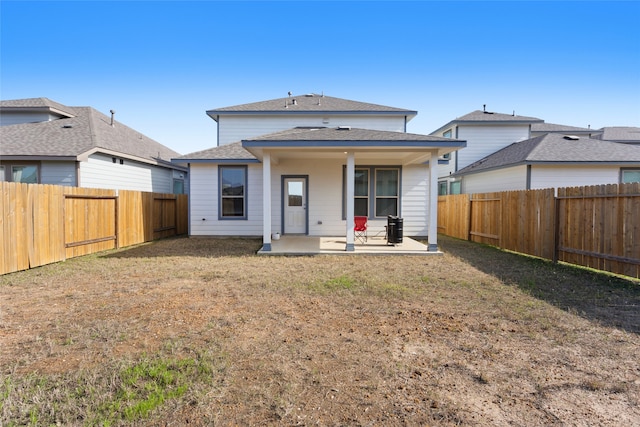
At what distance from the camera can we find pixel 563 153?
48.4 ft

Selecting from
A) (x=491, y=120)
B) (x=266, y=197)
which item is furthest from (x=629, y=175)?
(x=266, y=197)

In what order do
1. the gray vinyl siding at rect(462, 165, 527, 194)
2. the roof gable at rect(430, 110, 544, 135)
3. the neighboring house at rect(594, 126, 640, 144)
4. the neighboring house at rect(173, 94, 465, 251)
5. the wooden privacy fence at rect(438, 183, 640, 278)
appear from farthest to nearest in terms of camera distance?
the neighboring house at rect(594, 126, 640, 144) → the roof gable at rect(430, 110, 544, 135) → the gray vinyl siding at rect(462, 165, 527, 194) → the neighboring house at rect(173, 94, 465, 251) → the wooden privacy fence at rect(438, 183, 640, 278)

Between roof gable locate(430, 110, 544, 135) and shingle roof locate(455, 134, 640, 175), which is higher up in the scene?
roof gable locate(430, 110, 544, 135)

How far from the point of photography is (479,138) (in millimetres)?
19672

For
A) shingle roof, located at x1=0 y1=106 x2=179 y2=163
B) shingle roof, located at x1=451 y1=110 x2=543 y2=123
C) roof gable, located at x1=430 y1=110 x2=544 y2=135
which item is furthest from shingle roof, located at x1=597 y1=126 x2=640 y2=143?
shingle roof, located at x1=0 y1=106 x2=179 y2=163

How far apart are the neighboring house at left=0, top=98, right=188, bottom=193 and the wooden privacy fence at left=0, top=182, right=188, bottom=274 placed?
10.4ft

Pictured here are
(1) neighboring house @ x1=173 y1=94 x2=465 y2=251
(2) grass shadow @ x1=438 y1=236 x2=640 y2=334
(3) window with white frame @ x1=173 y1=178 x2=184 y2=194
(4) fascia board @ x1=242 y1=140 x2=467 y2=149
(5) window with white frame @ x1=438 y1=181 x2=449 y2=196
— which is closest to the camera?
(2) grass shadow @ x1=438 y1=236 x2=640 y2=334

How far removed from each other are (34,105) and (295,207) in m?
14.0

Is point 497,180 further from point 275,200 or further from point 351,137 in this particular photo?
point 275,200

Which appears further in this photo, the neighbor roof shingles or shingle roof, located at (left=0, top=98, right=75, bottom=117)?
the neighbor roof shingles

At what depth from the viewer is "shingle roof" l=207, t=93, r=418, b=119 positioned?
16.0 metres

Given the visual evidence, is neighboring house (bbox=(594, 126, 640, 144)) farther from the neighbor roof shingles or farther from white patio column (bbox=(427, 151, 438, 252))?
white patio column (bbox=(427, 151, 438, 252))

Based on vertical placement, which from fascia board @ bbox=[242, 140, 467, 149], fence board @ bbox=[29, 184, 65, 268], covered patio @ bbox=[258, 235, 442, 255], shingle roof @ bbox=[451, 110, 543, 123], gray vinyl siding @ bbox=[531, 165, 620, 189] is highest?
shingle roof @ bbox=[451, 110, 543, 123]

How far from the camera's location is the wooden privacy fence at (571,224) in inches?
253
